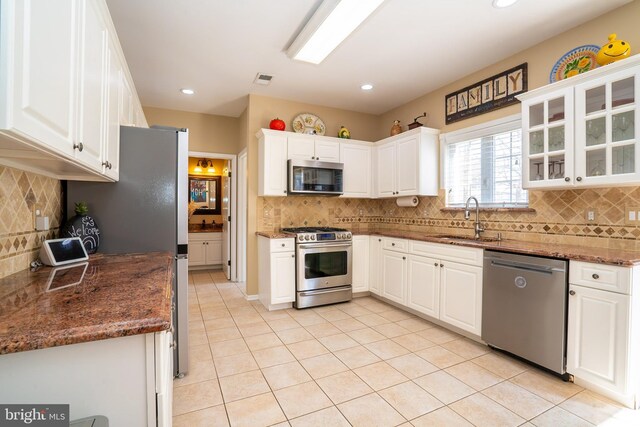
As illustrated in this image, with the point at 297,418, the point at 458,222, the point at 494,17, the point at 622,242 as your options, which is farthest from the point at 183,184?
the point at 622,242

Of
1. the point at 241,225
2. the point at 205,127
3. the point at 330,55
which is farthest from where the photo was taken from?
the point at 241,225

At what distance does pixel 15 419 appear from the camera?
727 millimetres

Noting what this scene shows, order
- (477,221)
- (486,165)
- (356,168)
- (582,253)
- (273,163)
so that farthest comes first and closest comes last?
(356,168) < (273,163) < (486,165) < (477,221) < (582,253)

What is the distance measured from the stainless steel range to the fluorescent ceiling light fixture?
1900 millimetres

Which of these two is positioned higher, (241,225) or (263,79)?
(263,79)

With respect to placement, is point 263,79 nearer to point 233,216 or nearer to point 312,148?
point 312,148

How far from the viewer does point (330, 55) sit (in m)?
2.97

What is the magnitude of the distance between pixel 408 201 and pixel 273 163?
1.81 m

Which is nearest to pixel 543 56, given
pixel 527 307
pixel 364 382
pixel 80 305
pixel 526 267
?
pixel 526 267

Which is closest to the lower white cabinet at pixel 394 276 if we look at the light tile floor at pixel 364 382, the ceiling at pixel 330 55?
the light tile floor at pixel 364 382

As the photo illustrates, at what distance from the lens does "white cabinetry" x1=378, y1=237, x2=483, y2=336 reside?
267cm

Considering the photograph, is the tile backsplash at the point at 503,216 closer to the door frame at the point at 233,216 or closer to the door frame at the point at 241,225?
the door frame at the point at 241,225

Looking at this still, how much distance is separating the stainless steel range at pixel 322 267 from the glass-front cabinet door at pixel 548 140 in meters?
2.03

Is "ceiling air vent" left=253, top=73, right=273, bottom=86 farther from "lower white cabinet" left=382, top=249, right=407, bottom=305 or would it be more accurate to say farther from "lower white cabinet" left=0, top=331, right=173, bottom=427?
"lower white cabinet" left=0, top=331, right=173, bottom=427
